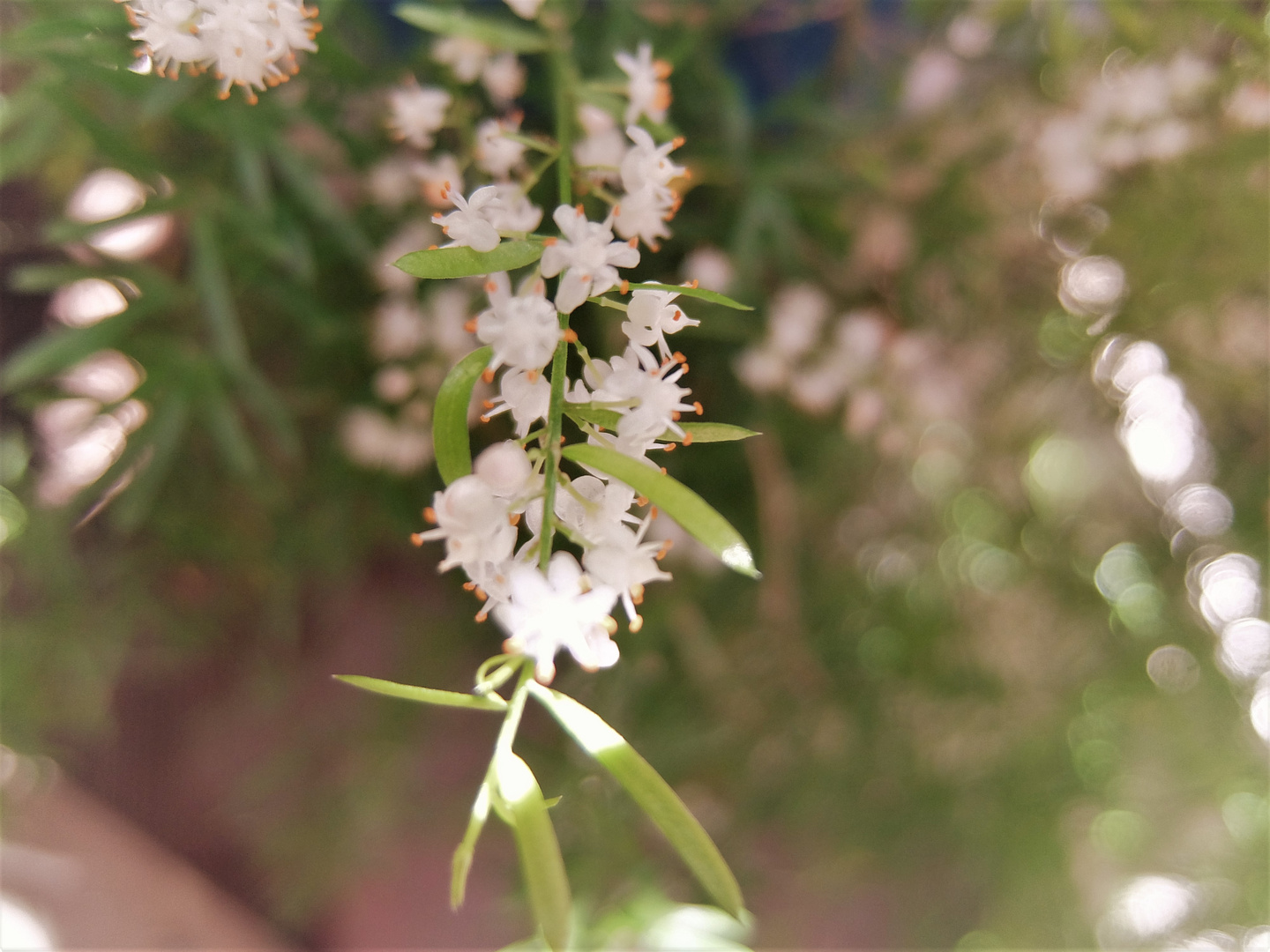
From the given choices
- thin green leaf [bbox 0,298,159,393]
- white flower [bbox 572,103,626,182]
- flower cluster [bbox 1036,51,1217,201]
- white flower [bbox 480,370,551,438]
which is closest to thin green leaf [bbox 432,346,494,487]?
white flower [bbox 480,370,551,438]

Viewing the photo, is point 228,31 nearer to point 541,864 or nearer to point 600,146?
point 600,146

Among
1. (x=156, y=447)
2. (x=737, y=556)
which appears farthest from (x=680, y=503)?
(x=156, y=447)

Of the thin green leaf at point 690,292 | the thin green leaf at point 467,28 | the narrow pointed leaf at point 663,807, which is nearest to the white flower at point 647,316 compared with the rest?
the thin green leaf at point 690,292

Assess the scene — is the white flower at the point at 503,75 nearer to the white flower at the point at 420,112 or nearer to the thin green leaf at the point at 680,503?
the white flower at the point at 420,112

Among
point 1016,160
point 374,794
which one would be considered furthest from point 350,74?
point 374,794

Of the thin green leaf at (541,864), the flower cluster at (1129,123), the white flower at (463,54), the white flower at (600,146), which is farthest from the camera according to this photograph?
the flower cluster at (1129,123)

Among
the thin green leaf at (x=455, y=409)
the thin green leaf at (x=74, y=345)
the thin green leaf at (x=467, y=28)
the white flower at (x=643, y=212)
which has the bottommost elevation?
the thin green leaf at (x=455, y=409)
